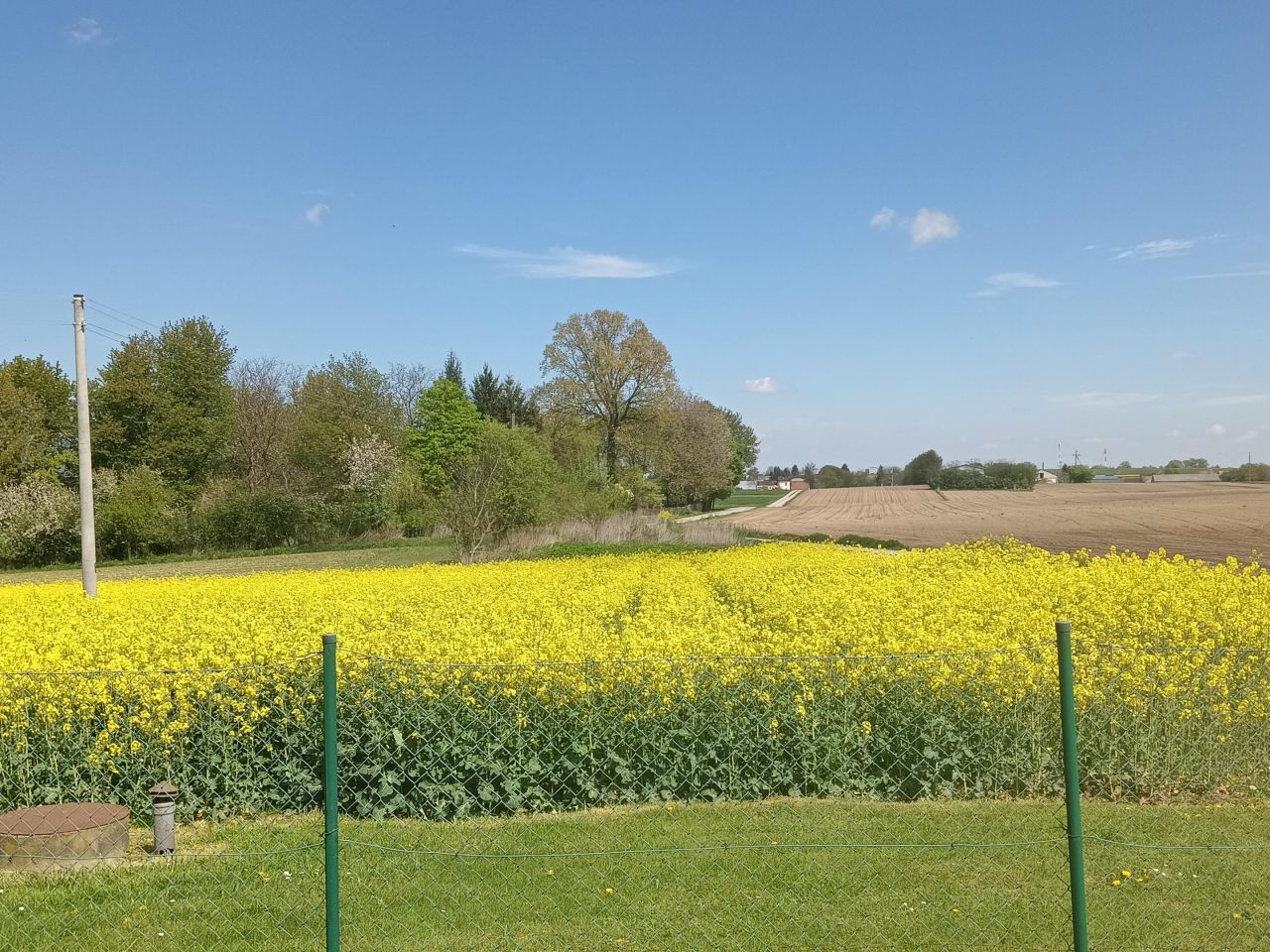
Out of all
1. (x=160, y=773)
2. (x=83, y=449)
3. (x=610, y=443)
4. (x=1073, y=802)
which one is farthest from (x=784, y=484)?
(x=1073, y=802)

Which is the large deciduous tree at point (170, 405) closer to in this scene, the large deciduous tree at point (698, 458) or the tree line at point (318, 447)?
the tree line at point (318, 447)

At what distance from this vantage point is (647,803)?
6.46m

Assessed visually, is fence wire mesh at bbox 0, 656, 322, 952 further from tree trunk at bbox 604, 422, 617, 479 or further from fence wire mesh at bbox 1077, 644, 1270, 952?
tree trunk at bbox 604, 422, 617, 479

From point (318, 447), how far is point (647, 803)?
160 feet

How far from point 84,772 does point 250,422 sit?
50449 millimetres

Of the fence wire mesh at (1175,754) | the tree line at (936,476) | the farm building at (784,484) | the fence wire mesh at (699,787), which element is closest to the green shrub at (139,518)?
the fence wire mesh at (699,787)

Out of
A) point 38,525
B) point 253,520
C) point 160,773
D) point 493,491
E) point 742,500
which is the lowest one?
point 160,773

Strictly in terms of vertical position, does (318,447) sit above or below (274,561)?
above

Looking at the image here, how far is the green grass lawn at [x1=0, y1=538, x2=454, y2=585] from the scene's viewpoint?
104ft

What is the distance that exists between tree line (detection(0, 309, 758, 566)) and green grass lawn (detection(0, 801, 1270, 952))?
69.9 ft

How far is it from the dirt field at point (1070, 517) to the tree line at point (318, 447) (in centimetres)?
1241

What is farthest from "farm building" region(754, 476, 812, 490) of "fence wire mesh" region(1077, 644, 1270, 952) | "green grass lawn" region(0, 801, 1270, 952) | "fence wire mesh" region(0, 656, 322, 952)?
"green grass lawn" region(0, 801, 1270, 952)

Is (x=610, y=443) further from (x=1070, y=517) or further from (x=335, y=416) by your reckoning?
(x=1070, y=517)

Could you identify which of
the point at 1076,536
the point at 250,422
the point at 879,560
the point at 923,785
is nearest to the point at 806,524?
the point at 1076,536
